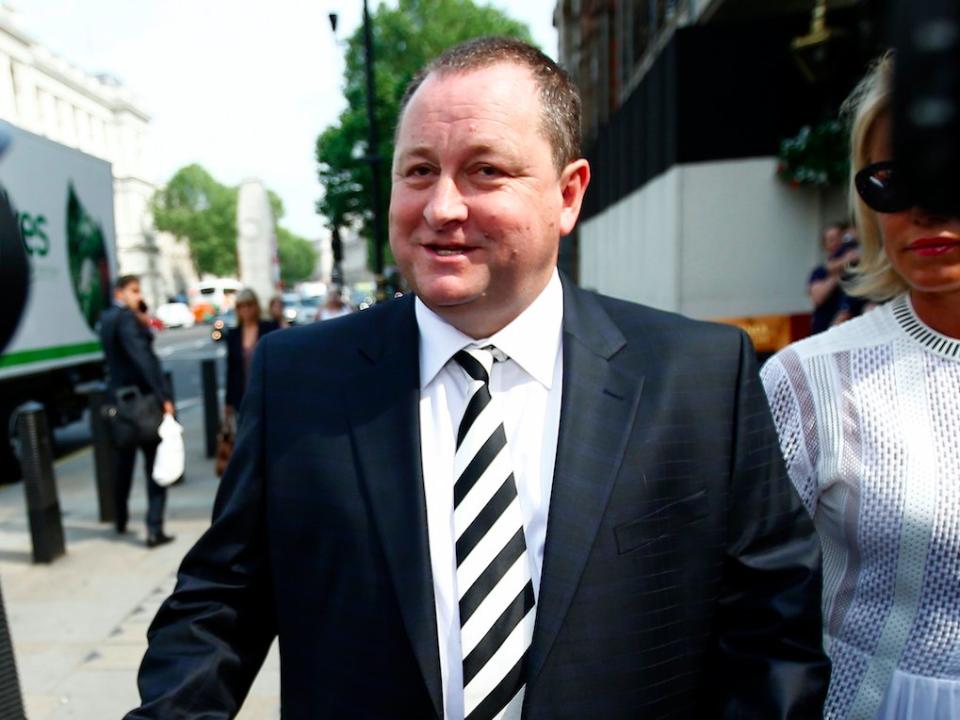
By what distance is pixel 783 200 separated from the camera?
338 inches

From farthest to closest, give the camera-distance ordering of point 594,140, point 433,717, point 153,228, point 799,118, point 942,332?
point 153,228 → point 594,140 → point 799,118 → point 942,332 → point 433,717

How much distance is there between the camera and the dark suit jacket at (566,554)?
4.55 ft

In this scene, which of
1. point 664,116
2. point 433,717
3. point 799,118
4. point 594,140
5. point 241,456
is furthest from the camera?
point 594,140

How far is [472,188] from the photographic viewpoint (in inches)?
56.0

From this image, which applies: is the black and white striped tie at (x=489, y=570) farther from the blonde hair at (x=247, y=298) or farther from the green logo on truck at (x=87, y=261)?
the green logo on truck at (x=87, y=261)

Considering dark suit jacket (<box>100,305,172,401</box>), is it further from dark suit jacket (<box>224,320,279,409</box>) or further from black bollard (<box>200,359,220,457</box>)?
A: black bollard (<box>200,359,220,457</box>)

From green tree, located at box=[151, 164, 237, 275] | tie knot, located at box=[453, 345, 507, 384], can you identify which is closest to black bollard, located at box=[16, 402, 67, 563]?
tie knot, located at box=[453, 345, 507, 384]

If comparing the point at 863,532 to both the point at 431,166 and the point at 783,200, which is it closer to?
the point at 431,166

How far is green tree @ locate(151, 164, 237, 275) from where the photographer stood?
9062 cm

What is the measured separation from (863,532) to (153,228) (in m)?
90.2

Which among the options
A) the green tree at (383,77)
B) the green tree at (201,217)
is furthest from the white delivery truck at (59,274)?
the green tree at (201,217)

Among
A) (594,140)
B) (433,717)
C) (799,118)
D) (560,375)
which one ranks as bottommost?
(433,717)

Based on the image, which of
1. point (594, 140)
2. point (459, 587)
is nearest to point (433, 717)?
point (459, 587)

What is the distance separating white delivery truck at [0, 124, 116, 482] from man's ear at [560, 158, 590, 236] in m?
8.51
